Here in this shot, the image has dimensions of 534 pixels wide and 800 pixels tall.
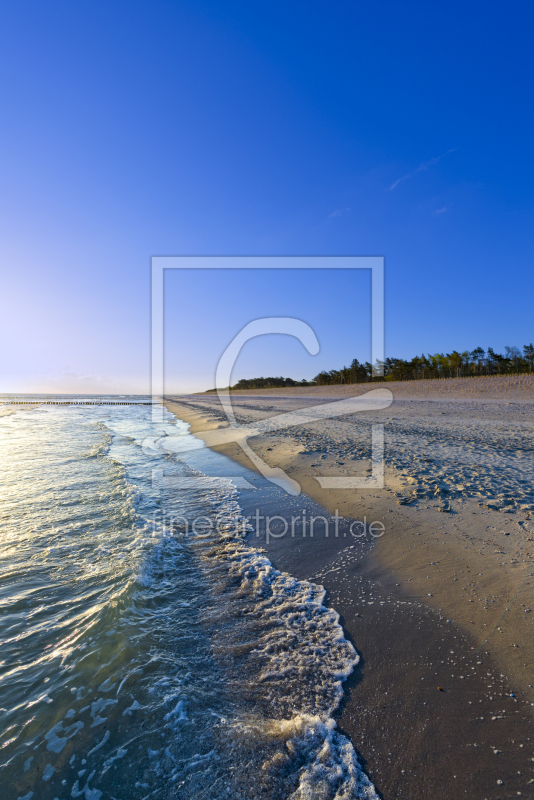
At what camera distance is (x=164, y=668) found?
3.28 metres

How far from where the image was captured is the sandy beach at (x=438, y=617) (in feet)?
7.72

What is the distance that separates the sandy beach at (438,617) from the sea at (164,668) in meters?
0.28

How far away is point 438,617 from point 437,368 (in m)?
89.3

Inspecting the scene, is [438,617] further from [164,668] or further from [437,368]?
[437,368]

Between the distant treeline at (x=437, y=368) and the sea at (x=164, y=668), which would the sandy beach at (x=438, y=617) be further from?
the distant treeline at (x=437, y=368)

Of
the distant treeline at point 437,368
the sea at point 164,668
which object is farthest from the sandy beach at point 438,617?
the distant treeline at point 437,368

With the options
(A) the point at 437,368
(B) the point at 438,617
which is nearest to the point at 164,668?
(B) the point at 438,617

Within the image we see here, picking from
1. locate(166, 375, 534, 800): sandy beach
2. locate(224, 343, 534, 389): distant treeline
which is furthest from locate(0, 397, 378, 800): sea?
locate(224, 343, 534, 389): distant treeline

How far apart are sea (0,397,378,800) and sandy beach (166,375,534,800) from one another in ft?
0.91

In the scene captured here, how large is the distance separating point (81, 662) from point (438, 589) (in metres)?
4.19

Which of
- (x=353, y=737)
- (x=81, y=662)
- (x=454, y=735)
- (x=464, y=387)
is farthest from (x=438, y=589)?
(x=464, y=387)

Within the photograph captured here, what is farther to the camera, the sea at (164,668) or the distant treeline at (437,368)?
the distant treeline at (437,368)

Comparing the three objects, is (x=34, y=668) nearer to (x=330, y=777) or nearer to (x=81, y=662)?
(x=81, y=662)

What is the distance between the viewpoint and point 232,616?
4016 millimetres
